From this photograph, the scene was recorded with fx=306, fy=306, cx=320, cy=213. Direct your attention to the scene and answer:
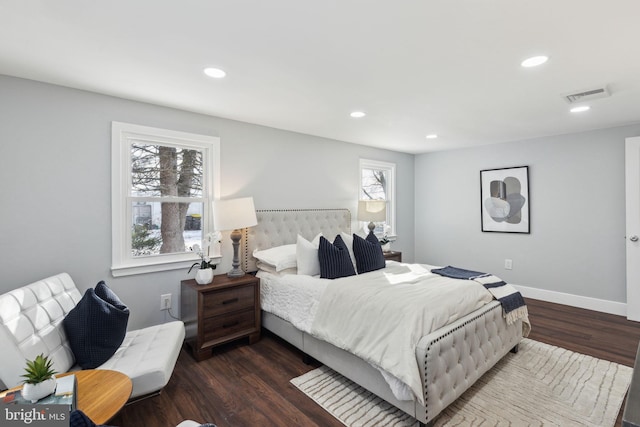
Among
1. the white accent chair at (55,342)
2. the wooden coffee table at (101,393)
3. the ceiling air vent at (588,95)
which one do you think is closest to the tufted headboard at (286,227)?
the white accent chair at (55,342)

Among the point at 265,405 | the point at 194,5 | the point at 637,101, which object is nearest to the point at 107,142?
the point at 194,5

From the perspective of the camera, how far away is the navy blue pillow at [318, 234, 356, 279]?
2906 mm

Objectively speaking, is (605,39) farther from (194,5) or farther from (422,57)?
(194,5)

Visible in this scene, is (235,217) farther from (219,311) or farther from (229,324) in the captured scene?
(229,324)

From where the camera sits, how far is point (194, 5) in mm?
1482

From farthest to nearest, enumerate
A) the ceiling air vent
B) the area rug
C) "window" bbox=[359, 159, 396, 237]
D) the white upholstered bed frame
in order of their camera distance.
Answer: "window" bbox=[359, 159, 396, 237], the ceiling air vent, the area rug, the white upholstered bed frame

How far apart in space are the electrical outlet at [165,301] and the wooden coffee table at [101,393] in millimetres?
1300

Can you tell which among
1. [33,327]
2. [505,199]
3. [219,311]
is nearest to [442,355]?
[219,311]

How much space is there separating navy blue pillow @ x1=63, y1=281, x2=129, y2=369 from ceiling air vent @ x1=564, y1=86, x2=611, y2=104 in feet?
13.1

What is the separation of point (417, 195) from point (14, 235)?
542cm

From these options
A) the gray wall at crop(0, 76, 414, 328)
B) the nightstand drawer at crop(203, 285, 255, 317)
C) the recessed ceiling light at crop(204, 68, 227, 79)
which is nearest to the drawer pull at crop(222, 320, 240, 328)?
the nightstand drawer at crop(203, 285, 255, 317)

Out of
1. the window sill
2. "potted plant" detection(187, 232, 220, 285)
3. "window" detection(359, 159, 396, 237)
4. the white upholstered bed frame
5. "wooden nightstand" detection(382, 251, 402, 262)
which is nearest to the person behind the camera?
the white upholstered bed frame

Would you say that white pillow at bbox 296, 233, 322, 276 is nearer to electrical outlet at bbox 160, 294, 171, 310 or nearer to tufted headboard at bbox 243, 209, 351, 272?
tufted headboard at bbox 243, 209, 351, 272

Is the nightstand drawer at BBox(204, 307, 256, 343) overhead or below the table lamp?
below
